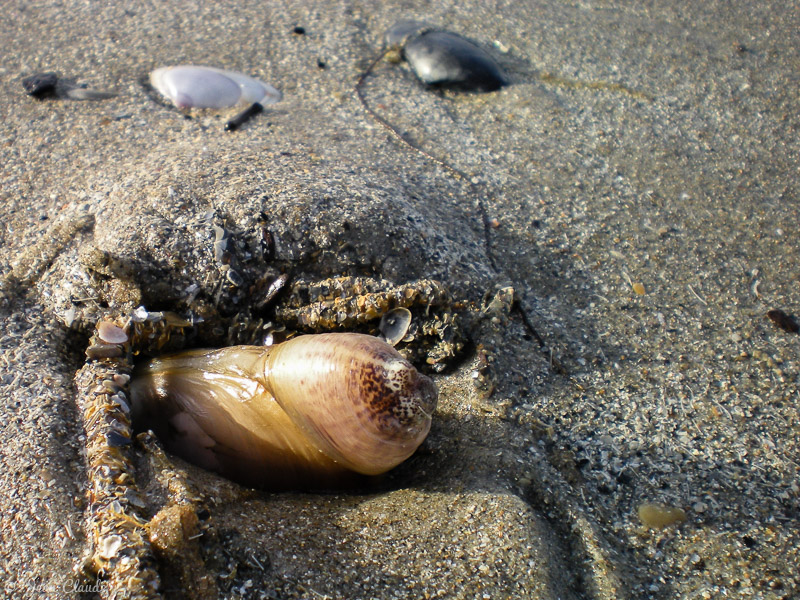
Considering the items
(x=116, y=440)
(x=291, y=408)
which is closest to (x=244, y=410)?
(x=291, y=408)

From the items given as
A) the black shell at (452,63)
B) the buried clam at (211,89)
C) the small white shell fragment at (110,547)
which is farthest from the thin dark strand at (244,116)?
the small white shell fragment at (110,547)

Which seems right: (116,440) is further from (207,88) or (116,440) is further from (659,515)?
(207,88)

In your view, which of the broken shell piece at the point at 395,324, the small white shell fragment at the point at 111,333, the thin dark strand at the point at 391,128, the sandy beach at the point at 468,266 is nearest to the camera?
the sandy beach at the point at 468,266

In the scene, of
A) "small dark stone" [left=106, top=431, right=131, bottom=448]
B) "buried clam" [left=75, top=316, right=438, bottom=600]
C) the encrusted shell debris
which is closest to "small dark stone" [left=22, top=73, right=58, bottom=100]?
the encrusted shell debris

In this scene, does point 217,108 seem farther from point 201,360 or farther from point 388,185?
point 201,360

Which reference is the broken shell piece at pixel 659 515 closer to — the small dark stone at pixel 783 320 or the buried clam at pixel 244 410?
the buried clam at pixel 244 410
